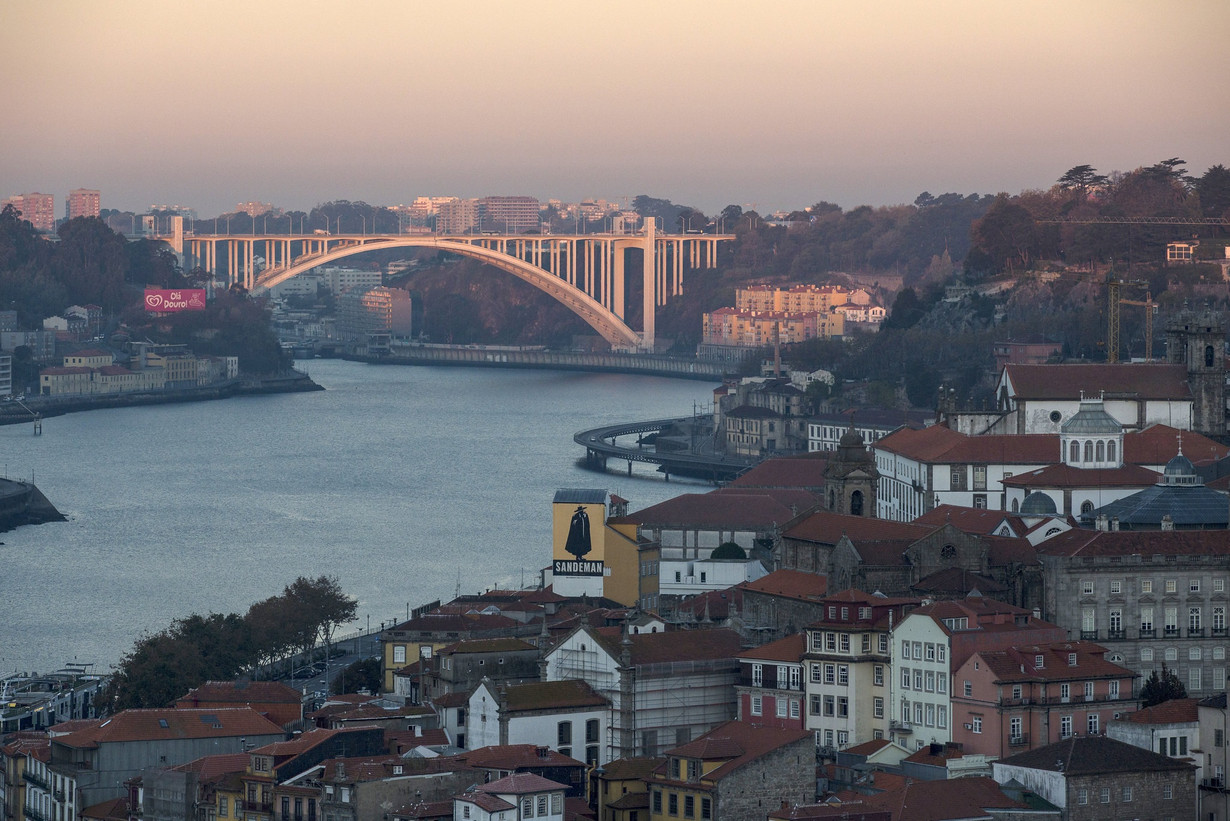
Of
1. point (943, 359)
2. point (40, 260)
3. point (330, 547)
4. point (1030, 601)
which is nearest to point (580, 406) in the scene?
point (943, 359)

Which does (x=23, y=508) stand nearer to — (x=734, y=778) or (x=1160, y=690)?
(x=1160, y=690)

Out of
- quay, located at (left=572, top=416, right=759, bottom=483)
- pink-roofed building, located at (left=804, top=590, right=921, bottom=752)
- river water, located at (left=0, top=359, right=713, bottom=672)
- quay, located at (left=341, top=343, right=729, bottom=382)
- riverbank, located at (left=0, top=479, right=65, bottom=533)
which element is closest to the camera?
pink-roofed building, located at (left=804, top=590, right=921, bottom=752)

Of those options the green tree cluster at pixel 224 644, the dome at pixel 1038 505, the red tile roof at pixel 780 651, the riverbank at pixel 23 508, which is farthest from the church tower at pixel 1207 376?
the riverbank at pixel 23 508

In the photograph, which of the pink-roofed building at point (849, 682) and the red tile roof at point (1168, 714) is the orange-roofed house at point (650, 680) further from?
the red tile roof at point (1168, 714)

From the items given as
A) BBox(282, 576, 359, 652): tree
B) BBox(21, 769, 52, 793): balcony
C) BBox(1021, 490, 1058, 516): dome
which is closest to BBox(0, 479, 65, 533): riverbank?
BBox(282, 576, 359, 652): tree

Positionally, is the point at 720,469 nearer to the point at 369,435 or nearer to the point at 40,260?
the point at 369,435

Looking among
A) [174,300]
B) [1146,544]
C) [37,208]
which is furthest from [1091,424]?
[37,208]

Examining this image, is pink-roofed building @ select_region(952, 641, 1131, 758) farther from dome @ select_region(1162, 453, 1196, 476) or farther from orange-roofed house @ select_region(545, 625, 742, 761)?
dome @ select_region(1162, 453, 1196, 476)
